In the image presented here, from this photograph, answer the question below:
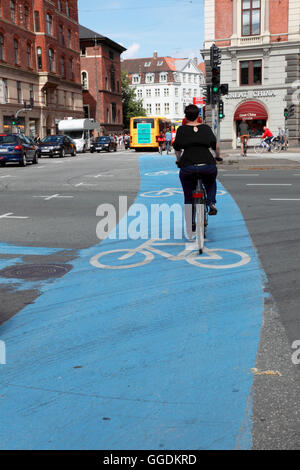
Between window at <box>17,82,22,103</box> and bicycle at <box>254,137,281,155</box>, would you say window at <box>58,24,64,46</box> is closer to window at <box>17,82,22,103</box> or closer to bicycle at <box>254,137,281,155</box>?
window at <box>17,82,22,103</box>

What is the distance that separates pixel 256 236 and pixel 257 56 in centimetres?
3340

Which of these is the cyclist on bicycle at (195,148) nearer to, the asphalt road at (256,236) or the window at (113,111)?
the asphalt road at (256,236)

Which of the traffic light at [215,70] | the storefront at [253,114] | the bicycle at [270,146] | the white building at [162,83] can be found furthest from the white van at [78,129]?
the white building at [162,83]

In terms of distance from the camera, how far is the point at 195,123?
722 cm

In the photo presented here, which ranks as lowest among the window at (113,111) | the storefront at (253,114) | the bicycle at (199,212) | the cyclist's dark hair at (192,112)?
the bicycle at (199,212)

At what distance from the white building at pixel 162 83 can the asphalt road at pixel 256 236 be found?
109877 mm

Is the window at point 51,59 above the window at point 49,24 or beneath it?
beneath

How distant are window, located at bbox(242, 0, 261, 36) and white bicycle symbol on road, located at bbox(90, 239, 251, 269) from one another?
34.8 m

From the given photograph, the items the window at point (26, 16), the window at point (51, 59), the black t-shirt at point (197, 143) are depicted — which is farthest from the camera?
the window at point (51, 59)

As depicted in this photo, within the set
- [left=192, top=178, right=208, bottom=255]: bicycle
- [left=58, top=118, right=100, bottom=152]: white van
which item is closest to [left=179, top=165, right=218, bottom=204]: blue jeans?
[left=192, top=178, right=208, bottom=255]: bicycle

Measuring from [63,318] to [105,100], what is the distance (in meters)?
76.6

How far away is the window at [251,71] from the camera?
127 ft

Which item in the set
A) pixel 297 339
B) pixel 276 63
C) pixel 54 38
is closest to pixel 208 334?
pixel 297 339

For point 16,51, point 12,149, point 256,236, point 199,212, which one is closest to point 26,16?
point 16,51
